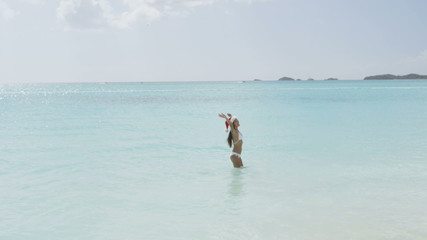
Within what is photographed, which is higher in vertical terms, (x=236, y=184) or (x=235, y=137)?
(x=235, y=137)

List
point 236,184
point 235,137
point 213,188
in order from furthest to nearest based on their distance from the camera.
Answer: point 235,137 < point 236,184 < point 213,188

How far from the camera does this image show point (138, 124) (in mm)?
24516

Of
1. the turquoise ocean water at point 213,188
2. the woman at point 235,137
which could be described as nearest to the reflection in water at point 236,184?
the turquoise ocean water at point 213,188

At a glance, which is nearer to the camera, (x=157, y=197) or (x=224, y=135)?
(x=157, y=197)

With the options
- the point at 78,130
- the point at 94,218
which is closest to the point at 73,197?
the point at 94,218

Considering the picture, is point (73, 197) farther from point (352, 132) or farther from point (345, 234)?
point (352, 132)

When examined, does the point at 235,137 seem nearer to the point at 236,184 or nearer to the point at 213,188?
the point at 236,184

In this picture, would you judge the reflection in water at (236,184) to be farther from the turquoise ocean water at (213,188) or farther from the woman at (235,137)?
the woman at (235,137)

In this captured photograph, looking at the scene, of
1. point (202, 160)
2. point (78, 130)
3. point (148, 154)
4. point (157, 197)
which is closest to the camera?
point (157, 197)

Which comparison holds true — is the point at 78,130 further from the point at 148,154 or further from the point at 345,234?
the point at 345,234

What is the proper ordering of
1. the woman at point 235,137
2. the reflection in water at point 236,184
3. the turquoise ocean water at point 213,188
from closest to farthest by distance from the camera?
1. the turquoise ocean water at point 213,188
2. the reflection in water at point 236,184
3. the woman at point 235,137

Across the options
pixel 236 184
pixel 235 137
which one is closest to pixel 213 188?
pixel 236 184

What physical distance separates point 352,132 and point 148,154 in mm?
10380

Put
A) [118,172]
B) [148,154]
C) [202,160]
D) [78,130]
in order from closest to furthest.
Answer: [118,172] → [202,160] → [148,154] → [78,130]
